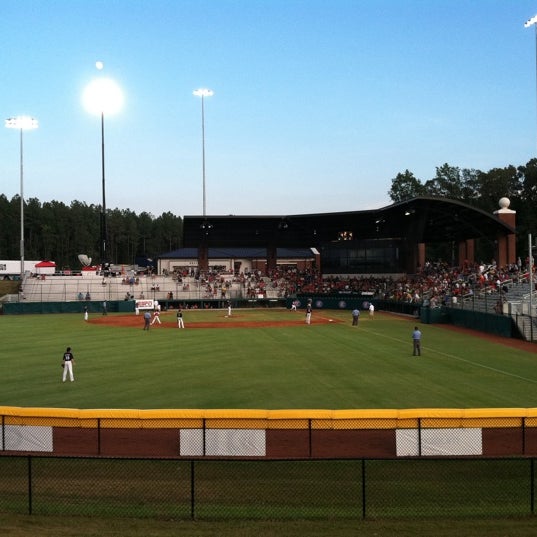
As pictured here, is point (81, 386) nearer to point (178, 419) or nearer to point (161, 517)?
point (178, 419)

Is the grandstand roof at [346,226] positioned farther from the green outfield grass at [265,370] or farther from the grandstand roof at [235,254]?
the grandstand roof at [235,254]

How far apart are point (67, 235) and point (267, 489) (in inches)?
6099

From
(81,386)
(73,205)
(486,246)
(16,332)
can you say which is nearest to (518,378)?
(81,386)

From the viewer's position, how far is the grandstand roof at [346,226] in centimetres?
6084

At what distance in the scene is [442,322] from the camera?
4959 centimetres

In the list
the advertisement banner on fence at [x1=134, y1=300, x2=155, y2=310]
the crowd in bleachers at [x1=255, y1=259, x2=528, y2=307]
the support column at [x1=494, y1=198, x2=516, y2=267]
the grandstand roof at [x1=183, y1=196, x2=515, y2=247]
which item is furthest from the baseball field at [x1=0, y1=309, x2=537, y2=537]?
the grandstand roof at [x1=183, y1=196, x2=515, y2=247]

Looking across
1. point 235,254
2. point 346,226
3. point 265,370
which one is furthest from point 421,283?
point 235,254

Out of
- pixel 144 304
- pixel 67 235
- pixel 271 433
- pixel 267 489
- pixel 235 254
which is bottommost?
pixel 267 489

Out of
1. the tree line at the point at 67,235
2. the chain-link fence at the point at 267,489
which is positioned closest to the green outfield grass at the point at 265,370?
the chain-link fence at the point at 267,489

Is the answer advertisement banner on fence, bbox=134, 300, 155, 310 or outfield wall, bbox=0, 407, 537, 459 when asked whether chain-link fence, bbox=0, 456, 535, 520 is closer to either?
outfield wall, bbox=0, 407, 537, 459

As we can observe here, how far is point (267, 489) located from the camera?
459 inches

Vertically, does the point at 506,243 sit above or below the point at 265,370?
above

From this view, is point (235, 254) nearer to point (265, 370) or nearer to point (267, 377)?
point (265, 370)

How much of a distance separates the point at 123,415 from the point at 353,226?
64006mm
